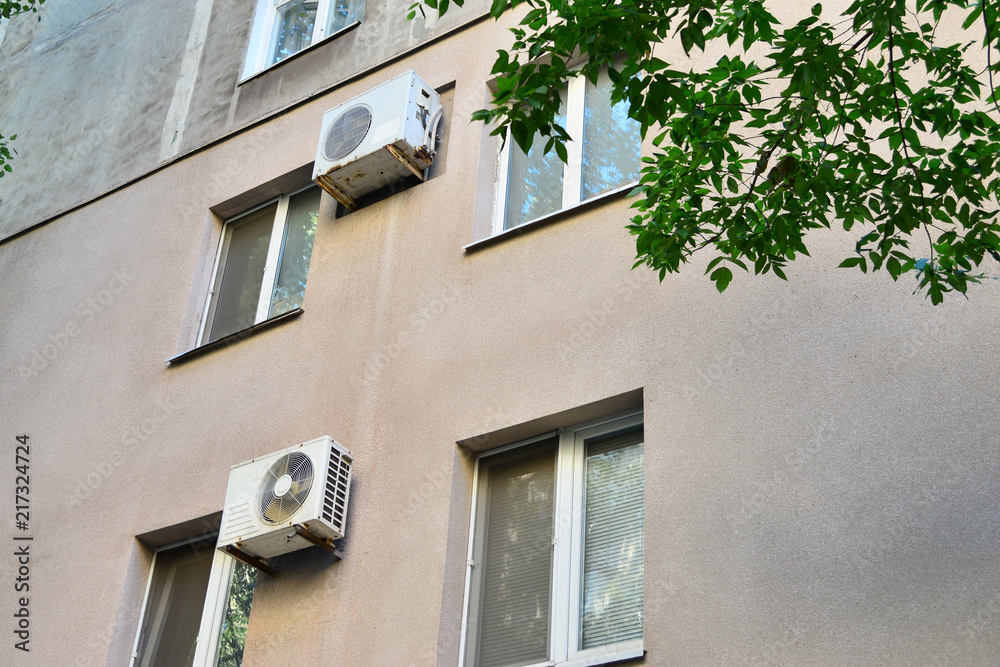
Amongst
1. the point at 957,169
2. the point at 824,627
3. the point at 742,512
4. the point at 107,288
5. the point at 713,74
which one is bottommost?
the point at 824,627

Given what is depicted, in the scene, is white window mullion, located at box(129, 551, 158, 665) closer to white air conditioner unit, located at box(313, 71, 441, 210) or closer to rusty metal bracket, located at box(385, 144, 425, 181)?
white air conditioner unit, located at box(313, 71, 441, 210)

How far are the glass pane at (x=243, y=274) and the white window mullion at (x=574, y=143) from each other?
103 inches

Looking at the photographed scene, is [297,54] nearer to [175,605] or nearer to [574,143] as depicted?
[574,143]

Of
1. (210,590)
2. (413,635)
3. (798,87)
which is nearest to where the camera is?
(798,87)

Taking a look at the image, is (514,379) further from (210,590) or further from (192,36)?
(192,36)

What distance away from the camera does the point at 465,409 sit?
21.9 feet

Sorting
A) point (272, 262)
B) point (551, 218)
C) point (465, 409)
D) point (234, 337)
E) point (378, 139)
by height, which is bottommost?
point (465, 409)

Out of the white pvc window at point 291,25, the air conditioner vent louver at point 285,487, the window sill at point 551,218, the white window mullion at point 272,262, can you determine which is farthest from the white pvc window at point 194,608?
the white pvc window at point 291,25

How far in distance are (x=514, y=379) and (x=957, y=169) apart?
277 centimetres

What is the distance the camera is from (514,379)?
21.6ft

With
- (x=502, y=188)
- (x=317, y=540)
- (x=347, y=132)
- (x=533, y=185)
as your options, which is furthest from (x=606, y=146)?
(x=317, y=540)

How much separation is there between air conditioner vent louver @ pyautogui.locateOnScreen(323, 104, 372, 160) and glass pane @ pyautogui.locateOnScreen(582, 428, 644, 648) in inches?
115

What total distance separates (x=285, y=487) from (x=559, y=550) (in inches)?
63.6

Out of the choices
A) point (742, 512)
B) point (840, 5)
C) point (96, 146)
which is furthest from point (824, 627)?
point (96, 146)
